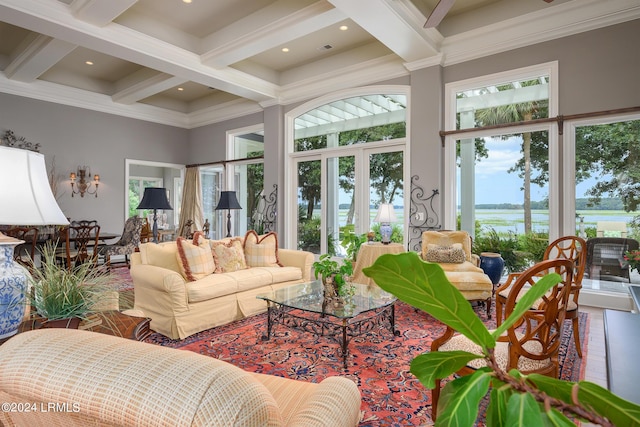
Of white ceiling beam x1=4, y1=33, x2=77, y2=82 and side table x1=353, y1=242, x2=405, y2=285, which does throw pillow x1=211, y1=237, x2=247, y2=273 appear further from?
white ceiling beam x1=4, y1=33, x2=77, y2=82

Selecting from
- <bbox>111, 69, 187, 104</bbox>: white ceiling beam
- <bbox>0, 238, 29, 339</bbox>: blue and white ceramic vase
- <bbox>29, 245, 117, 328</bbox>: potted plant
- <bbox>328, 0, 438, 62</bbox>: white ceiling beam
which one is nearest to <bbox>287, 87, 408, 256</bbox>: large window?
<bbox>328, 0, 438, 62</bbox>: white ceiling beam

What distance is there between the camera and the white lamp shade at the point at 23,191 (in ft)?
4.03

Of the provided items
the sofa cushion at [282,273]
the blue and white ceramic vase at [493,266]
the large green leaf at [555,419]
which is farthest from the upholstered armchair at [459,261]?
the large green leaf at [555,419]

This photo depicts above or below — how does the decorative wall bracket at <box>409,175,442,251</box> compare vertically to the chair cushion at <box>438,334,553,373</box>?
above

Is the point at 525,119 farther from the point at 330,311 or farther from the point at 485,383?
the point at 485,383

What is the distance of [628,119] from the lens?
3.94 metres

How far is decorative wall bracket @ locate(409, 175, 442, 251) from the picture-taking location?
16.3 feet

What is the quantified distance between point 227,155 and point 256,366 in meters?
5.88

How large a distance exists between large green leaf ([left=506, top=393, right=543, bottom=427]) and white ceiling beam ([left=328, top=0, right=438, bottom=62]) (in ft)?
13.2

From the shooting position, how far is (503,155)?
185 inches

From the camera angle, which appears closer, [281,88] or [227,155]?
[281,88]

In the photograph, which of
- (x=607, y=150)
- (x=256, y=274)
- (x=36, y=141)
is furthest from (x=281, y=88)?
(x=607, y=150)

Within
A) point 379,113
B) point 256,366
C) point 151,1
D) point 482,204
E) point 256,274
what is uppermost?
point 151,1

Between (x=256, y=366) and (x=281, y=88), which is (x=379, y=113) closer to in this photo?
(x=281, y=88)
